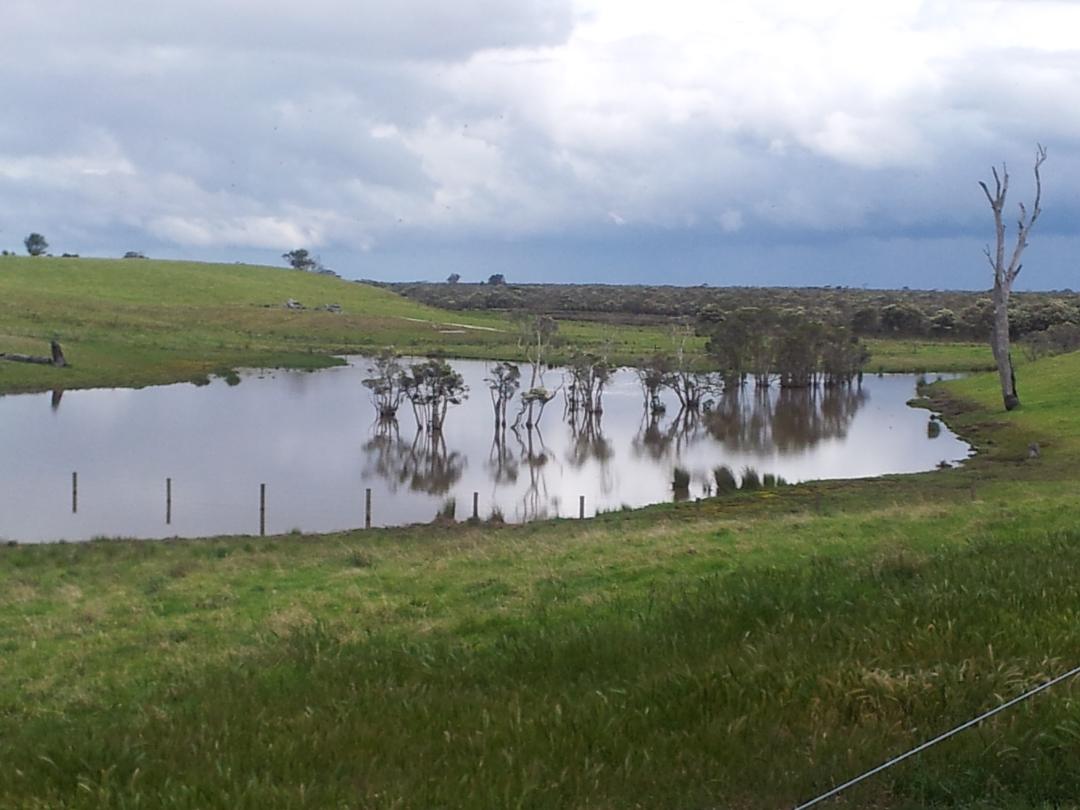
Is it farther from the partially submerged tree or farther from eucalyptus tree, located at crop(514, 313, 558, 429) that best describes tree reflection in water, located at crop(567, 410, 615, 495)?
the partially submerged tree

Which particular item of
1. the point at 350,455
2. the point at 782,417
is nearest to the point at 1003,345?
the point at 782,417

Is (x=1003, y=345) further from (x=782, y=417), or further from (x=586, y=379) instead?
(x=586, y=379)

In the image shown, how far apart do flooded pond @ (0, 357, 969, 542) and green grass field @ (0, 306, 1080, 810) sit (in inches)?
594

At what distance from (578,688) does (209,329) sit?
93.9 m

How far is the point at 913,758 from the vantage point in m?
4.80

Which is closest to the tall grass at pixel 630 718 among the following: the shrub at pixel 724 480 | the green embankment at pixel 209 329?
the shrub at pixel 724 480

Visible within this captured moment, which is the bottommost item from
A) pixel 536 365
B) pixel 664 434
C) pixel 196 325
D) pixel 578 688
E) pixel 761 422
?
pixel 664 434

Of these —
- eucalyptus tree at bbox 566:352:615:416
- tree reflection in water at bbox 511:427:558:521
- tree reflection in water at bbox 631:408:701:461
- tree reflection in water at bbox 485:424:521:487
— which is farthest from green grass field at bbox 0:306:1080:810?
eucalyptus tree at bbox 566:352:615:416

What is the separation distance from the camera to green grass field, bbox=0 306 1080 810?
4.73 metres

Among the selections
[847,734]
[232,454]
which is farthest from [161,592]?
[232,454]

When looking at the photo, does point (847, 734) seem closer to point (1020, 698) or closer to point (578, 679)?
point (1020, 698)

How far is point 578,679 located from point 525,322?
7254 cm

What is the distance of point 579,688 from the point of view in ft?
20.4

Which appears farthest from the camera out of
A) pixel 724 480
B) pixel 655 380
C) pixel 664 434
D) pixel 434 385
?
pixel 655 380
